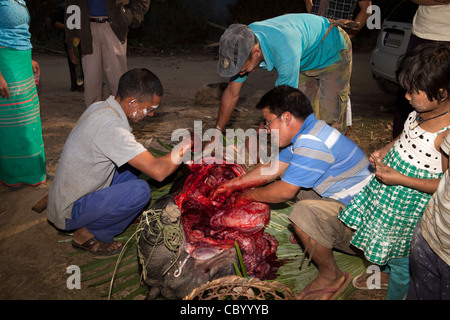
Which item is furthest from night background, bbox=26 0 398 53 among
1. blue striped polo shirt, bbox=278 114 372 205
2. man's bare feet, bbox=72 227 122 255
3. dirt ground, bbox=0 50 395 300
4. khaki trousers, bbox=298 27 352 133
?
blue striped polo shirt, bbox=278 114 372 205

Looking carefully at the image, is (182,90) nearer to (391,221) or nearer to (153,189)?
(153,189)

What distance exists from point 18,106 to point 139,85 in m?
1.50

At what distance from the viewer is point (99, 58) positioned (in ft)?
14.8

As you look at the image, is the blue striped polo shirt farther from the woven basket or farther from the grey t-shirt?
the grey t-shirt

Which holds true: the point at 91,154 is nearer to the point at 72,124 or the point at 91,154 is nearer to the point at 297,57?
the point at 297,57

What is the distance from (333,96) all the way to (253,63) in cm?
108

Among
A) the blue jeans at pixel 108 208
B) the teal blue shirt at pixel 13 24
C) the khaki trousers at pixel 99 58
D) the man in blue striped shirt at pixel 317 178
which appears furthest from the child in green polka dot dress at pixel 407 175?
the khaki trousers at pixel 99 58

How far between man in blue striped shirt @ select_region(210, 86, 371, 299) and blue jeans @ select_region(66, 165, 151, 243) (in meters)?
0.87

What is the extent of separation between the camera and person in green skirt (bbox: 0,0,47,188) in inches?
123

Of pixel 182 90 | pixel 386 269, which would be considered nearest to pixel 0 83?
pixel 386 269

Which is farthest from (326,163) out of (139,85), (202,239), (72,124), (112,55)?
(72,124)

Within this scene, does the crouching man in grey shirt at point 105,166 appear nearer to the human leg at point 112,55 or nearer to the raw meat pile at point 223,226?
the raw meat pile at point 223,226

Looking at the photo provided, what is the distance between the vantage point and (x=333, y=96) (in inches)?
139

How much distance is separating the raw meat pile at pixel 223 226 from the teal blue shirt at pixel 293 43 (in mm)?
1016
